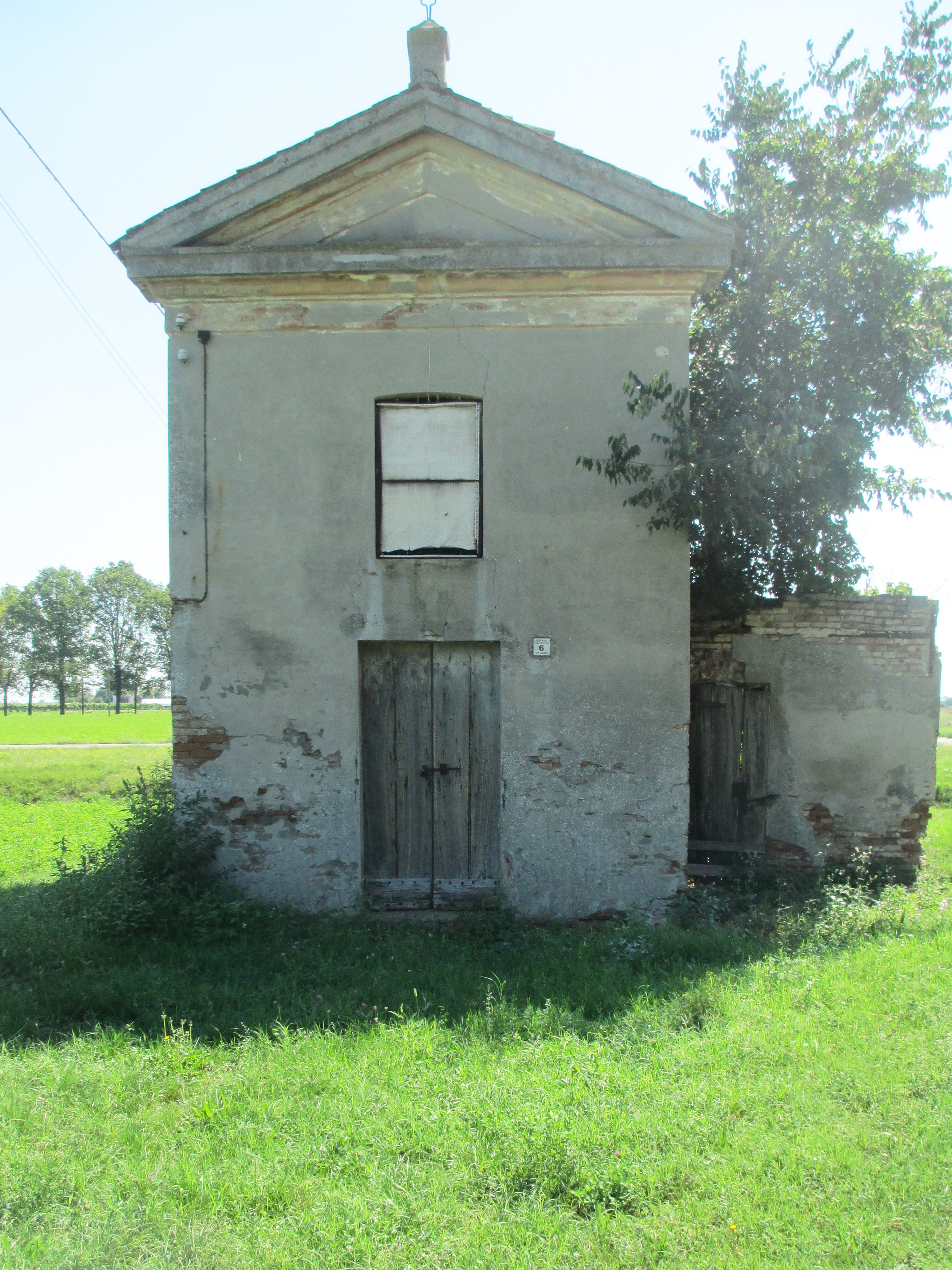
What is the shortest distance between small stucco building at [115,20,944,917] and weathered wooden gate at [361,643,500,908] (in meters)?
0.02

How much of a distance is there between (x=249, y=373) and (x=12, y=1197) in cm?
621

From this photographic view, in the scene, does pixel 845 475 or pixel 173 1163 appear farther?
pixel 845 475

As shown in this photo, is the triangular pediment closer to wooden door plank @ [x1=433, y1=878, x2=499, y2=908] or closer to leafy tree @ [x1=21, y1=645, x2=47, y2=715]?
wooden door plank @ [x1=433, y1=878, x2=499, y2=908]

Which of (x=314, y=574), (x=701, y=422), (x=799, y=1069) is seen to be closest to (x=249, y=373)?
(x=314, y=574)

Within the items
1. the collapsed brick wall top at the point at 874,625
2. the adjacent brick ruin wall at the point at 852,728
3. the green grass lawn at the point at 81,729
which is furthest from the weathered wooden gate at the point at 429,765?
the green grass lawn at the point at 81,729

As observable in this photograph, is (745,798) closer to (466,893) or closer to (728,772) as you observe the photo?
(728,772)

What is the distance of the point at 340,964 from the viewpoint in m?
6.19

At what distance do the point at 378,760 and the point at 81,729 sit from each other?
33353 millimetres

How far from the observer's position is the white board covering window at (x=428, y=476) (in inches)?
299

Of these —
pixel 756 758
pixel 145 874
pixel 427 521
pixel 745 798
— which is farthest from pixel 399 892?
pixel 756 758

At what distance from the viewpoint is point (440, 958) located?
251 inches

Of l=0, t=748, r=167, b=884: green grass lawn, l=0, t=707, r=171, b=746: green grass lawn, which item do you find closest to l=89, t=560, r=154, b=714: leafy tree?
l=0, t=707, r=171, b=746: green grass lawn

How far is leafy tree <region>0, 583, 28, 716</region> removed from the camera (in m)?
67.5

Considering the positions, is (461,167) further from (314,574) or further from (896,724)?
(896,724)
